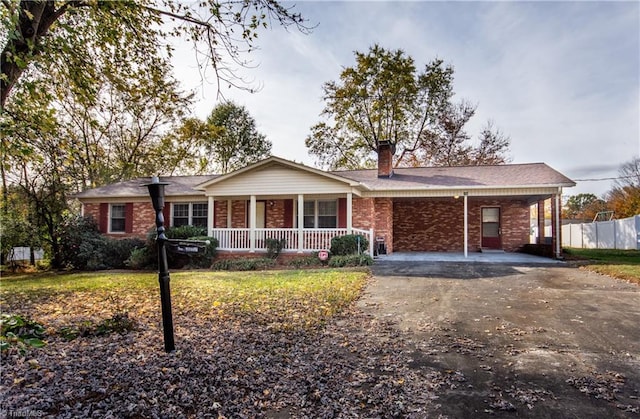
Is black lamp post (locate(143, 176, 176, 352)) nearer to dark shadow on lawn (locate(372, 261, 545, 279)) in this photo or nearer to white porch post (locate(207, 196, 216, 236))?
dark shadow on lawn (locate(372, 261, 545, 279))

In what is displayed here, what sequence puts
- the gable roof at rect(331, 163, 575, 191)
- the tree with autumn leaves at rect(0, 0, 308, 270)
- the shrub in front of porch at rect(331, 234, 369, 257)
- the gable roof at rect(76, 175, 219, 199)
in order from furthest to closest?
the gable roof at rect(76, 175, 219, 199) → the gable roof at rect(331, 163, 575, 191) → the shrub in front of porch at rect(331, 234, 369, 257) → the tree with autumn leaves at rect(0, 0, 308, 270)

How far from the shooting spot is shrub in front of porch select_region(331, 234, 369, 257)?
12586 mm

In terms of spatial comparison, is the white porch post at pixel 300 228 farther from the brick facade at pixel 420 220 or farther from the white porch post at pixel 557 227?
the white porch post at pixel 557 227

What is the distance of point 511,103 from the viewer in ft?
49.0

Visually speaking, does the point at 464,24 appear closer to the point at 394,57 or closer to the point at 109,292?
the point at 109,292

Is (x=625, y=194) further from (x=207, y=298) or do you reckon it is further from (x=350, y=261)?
(x=207, y=298)

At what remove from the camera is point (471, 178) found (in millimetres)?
14594

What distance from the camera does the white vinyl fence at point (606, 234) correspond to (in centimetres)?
1838

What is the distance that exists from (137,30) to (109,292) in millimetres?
5431

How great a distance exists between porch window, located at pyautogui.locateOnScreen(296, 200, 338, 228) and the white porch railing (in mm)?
1070

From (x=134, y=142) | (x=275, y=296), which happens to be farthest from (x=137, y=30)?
(x=134, y=142)

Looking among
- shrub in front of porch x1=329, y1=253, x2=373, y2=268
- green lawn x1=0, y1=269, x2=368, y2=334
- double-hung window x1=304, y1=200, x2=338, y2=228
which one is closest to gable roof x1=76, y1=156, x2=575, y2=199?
double-hung window x1=304, y1=200, x2=338, y2=228

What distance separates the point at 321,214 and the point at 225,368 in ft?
37.1

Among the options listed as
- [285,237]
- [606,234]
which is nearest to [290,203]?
[285,237]
